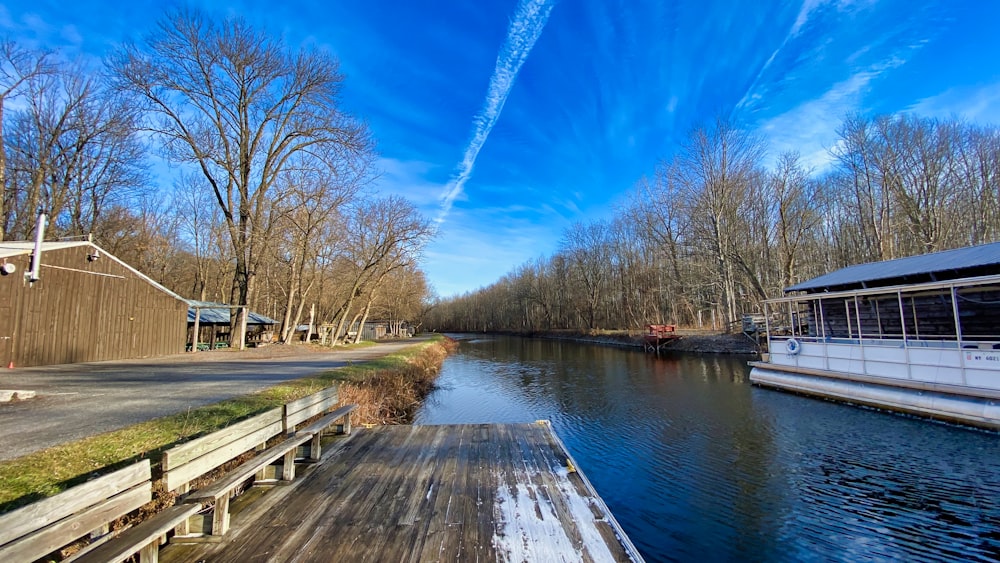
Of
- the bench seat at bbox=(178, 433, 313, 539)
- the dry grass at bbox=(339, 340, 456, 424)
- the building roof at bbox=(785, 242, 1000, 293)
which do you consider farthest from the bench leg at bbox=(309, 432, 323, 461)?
the building roof at bbox=(785, 242, 1000, 293)

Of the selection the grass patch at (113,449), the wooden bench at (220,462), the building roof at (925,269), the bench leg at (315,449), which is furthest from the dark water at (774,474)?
the grass patch at (113,449)

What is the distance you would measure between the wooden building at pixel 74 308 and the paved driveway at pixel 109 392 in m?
1.08

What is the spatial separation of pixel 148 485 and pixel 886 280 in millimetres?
19606

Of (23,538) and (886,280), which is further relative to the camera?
(886,280)

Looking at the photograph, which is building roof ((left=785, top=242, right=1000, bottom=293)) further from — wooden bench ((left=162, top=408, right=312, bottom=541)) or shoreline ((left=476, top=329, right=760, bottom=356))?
wooden bench ((left=162, top=408, right=312, bottom=541))

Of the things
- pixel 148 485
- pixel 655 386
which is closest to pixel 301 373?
pixel 148 485

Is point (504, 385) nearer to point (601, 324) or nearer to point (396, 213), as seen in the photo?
point (396, 213)

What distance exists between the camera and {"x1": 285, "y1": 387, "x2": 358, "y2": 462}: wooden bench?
5546 mm

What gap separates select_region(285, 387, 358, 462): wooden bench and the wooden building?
14069 millimetres

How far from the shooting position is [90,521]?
2.61 metres

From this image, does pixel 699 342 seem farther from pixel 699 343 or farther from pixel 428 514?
pixel 428 514

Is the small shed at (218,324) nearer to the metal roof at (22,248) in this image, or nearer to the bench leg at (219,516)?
the metal roof at (22,248)

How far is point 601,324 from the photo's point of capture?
5378cm

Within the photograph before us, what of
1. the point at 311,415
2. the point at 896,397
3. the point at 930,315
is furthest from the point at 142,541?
the point at 930,315
